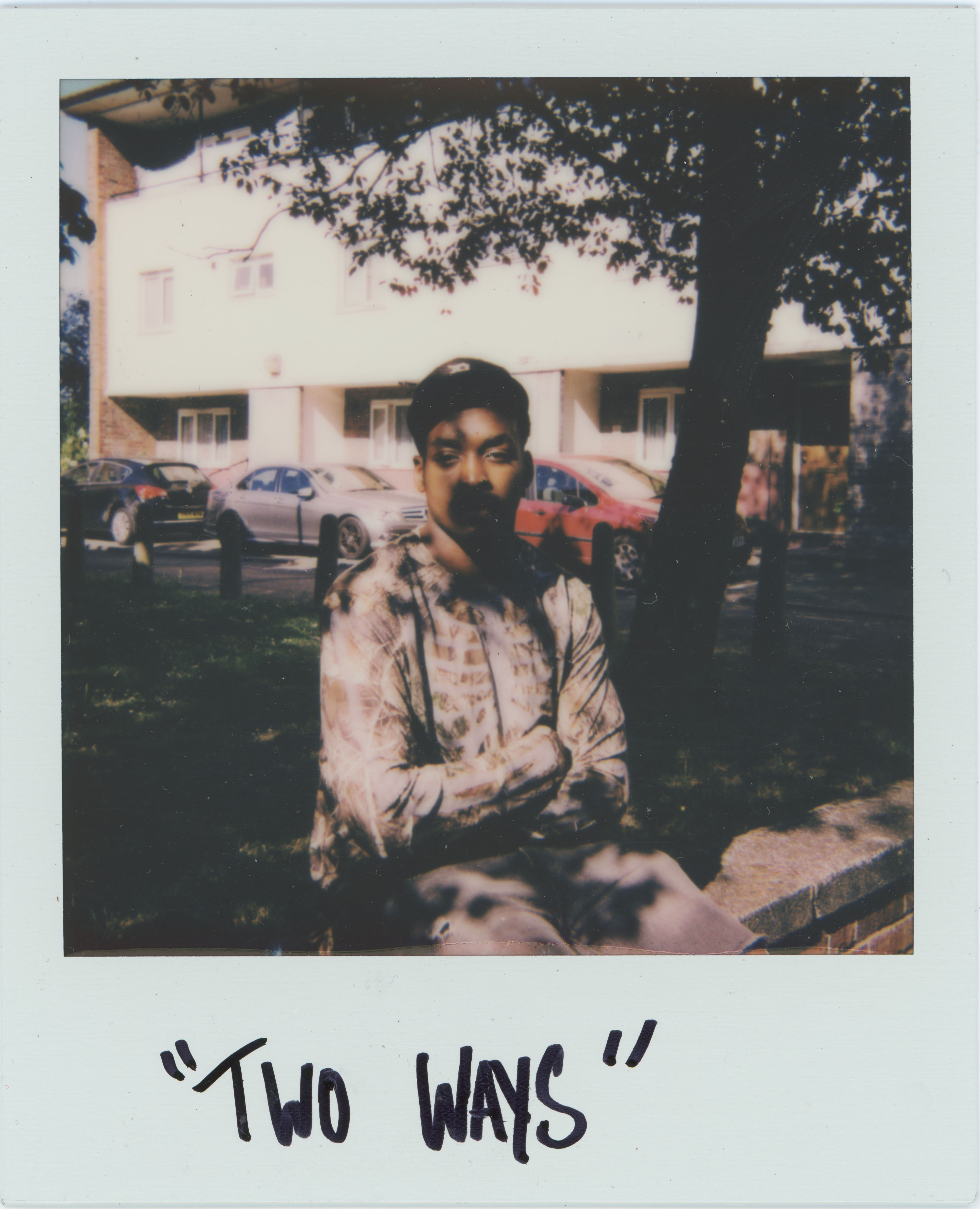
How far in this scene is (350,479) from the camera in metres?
2.76

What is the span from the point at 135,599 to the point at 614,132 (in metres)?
2.29

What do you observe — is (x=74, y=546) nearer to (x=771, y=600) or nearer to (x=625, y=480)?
(x=625, y=480)

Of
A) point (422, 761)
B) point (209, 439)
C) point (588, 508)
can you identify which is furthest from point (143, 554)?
point (588, 508)

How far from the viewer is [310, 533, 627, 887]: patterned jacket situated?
2.63 metres

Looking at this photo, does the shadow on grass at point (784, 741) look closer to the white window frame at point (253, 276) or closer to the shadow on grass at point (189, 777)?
the shadow on grass at point (189, 777)

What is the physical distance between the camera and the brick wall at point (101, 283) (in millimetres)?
2750

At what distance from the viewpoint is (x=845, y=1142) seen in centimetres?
266

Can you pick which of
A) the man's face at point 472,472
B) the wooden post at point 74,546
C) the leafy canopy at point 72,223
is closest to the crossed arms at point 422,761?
the man's face at point 472,472

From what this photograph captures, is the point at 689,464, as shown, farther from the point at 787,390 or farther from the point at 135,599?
the point at 135,599

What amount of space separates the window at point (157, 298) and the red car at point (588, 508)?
134cm

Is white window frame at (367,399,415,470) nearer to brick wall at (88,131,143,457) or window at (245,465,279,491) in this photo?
window at (245,465,279,491)

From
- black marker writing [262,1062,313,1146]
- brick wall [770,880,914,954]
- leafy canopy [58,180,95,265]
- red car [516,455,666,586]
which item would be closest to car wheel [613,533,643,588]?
red car [516,455,666,586]

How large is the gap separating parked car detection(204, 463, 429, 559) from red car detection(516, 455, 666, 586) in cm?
39

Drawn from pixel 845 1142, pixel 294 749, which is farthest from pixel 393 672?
pixel 845 1142
